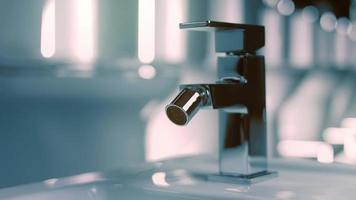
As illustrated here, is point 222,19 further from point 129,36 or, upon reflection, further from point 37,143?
point 37,143

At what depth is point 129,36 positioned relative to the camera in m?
0.69

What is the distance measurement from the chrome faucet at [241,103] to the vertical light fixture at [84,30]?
0.51ft

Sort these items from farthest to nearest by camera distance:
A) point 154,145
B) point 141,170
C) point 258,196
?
point 154,145 < point 141,170 < point 258,196

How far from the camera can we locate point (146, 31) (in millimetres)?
712

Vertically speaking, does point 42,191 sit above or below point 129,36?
below

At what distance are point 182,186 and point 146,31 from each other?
23cm

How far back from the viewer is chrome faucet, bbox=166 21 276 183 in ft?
1.79

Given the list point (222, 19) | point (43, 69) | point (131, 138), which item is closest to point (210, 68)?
point (222, 19)

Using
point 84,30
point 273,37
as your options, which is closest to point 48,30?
point 84,30

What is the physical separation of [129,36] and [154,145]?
0.15 meters

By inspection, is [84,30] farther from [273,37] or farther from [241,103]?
[273,37]

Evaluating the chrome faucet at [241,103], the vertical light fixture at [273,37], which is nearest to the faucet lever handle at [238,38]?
the chrome faucet at [241,103]

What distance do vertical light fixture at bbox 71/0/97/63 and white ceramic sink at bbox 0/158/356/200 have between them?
0.43 ft

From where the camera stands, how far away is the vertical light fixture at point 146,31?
0.70 metres
